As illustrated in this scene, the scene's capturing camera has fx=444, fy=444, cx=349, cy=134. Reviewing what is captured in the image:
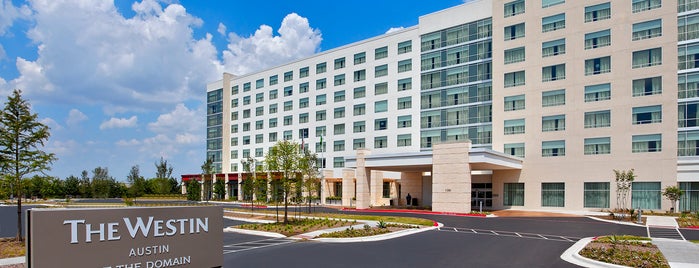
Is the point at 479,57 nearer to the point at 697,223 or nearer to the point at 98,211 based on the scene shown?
the point at 697,223

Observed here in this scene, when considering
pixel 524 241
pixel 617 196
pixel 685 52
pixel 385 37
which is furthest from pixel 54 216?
pixel 385 37

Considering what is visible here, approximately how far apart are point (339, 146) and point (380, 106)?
921cm

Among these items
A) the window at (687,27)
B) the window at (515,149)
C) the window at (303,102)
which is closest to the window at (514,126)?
the window at (515,149)

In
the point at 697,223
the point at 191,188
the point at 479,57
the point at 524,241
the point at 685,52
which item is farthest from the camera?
the point at 191,188

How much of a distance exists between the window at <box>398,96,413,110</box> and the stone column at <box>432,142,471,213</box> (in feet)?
51.4

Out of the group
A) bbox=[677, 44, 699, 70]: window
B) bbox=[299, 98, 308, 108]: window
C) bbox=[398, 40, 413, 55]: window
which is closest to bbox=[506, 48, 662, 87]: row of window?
bbox=[677, 44, 699, 70]: window

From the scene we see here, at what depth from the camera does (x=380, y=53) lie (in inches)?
2343

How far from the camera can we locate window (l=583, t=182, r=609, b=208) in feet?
135

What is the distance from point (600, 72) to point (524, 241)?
28.8 m

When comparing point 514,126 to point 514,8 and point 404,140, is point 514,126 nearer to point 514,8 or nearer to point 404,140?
point 514,8

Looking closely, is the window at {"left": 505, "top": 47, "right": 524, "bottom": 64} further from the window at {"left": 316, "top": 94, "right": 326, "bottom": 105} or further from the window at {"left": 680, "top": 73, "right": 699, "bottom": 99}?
the window at {"left": 316, "top": 94, "right": 326, "bottom": 105}

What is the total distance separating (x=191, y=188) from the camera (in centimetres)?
7450

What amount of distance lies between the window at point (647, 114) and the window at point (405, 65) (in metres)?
24.8

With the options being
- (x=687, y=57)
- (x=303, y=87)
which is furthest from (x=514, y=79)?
(x=303, y=87)
